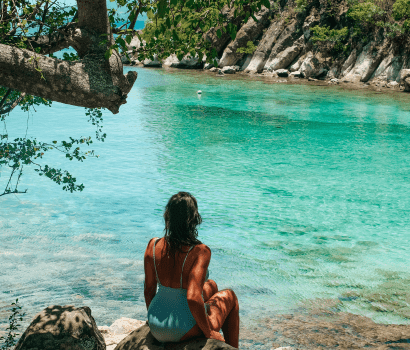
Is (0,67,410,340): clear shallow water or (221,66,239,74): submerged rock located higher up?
(221,66,239,74): submerged rock

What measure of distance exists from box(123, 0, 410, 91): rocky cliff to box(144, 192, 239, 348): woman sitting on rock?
1115 inches

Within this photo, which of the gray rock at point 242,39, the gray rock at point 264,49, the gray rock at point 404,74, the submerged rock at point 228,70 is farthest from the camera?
the gray rock at point 242,39

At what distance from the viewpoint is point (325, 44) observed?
3681 cm

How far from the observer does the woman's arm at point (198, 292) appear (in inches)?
100

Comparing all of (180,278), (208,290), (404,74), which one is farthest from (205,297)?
(404,74)

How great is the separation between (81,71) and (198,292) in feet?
5.20

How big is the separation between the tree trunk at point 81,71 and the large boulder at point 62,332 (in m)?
1.63

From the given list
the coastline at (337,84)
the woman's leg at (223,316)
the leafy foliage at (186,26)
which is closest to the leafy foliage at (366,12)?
the coastline at (337,84)

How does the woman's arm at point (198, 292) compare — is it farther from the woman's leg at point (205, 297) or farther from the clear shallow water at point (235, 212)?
the clear shallow water at point (235, 212)

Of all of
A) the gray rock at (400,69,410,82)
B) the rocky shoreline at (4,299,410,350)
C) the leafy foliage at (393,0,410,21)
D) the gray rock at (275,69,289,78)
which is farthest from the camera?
the gray rock at (275,69,289,78)

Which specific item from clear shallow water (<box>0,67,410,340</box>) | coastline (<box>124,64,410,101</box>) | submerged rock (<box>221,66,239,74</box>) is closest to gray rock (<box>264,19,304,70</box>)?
coastline (<box>124,64,410,101</box>)

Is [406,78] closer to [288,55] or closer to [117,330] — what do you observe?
[288,55]

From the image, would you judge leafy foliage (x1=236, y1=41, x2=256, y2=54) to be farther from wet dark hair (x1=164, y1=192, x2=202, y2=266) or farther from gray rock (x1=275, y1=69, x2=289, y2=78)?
wet dark hair (x1=164, y1=192, x2=202, y2=266)

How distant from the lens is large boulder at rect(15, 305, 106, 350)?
118 inches
